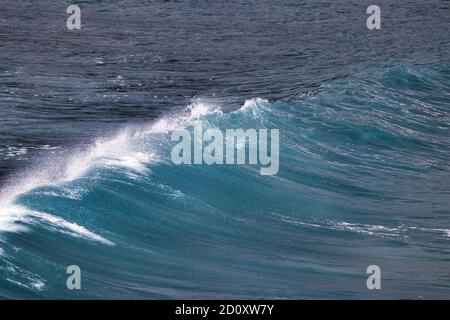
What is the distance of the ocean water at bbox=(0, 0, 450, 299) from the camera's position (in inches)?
436

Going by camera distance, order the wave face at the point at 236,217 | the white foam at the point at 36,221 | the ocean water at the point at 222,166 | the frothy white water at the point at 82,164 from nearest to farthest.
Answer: the wave face at the point at 236,217
the white foam at the point at 36,221
the ocean water at the point at 222,166
the frothy white water at the point at 82,164

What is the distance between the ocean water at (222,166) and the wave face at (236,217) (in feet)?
0.11

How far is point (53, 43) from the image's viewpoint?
2388 cm

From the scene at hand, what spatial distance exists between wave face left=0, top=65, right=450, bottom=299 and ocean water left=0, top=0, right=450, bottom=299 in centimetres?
3

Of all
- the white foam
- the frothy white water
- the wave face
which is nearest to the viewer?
the wave face

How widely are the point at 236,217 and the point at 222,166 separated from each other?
6.44 feet

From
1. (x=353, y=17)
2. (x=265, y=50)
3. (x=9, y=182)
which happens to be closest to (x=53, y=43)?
(x=265, y=50)

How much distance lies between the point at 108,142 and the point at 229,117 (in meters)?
2.70

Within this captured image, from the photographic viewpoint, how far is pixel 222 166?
1522 centimetres

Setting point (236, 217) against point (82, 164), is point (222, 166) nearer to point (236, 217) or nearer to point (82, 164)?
point (236, 217)

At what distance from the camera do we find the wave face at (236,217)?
10719 mm

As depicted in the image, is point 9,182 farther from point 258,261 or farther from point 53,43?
point 53,43

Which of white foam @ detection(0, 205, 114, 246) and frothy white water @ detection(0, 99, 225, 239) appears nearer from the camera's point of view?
white foam @ detection(0, 205, 114, 246)
